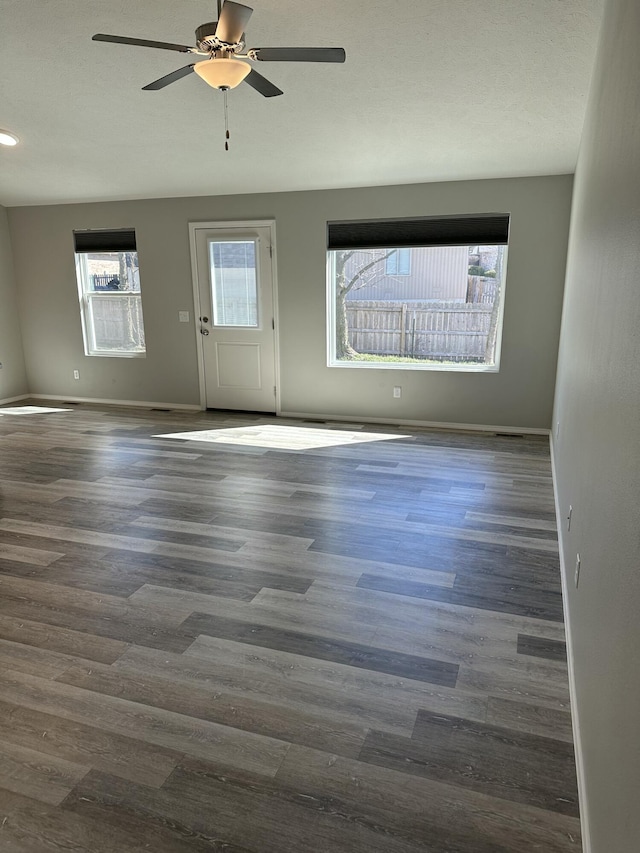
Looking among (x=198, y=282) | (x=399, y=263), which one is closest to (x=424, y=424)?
(x=399, y=263)

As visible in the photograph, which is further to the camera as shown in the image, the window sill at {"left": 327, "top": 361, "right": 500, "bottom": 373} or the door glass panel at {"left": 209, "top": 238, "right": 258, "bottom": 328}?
the door glass panel at {"left": 209, "top": 238, "right": 258, "bottom": 328}

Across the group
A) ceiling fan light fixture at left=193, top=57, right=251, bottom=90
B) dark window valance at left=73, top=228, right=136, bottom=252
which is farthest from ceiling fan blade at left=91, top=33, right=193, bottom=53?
dark window valance at left=73, top=228, right=136, bottom=252

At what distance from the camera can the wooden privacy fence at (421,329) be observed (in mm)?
6109

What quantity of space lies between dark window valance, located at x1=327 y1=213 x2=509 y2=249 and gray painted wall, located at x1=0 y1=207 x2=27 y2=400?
4323 millimetres

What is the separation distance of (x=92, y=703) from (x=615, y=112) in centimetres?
288

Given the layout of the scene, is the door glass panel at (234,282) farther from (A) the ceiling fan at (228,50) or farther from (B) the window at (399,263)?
(A) the ceiling fan at (228,50)

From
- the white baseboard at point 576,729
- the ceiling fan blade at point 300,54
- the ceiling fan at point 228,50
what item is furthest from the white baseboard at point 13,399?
the white baseboard at point 576,729

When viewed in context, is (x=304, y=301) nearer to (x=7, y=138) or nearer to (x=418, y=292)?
(x=418, y=292)

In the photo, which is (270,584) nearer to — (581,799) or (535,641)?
(535,641)

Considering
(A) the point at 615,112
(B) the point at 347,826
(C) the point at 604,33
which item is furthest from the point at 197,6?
(B) the point at 347,826

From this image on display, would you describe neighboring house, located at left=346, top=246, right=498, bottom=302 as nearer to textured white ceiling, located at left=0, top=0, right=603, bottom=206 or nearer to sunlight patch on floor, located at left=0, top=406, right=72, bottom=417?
textured white ceiling, located at left=0, top=0, right=603, bottom=206

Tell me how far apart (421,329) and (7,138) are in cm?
440

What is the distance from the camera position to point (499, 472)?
15.1 feet

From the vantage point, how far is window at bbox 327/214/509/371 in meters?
5.78
